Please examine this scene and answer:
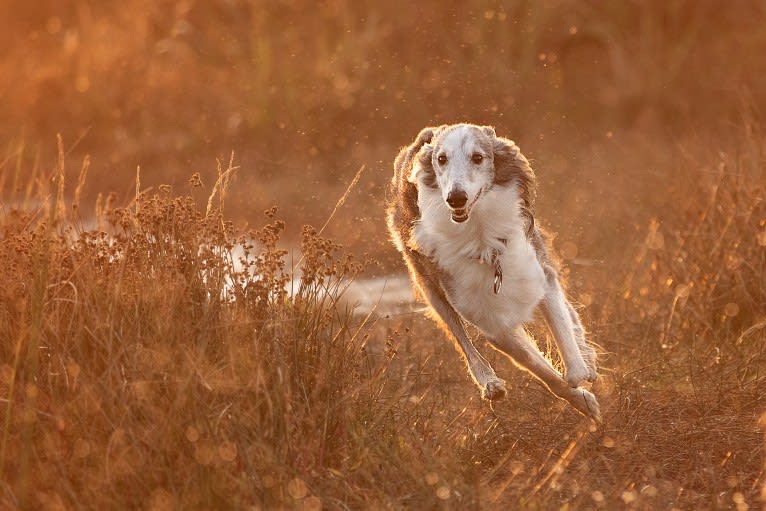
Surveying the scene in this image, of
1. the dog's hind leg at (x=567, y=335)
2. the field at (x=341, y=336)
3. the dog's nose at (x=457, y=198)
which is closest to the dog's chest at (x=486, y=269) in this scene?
the dog's hind leg at (x=567, y=335)

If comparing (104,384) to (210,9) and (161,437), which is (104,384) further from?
(210,9)

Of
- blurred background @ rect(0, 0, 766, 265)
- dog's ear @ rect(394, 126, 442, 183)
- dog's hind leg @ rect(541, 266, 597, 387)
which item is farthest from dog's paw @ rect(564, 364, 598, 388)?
blurred background @ rect(0, 0, 766, 265)

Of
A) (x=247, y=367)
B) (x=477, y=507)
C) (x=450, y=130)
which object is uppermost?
(x=450, y=130)

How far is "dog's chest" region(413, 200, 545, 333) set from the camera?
5.38 metres

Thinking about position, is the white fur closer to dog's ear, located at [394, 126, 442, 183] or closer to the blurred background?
dog's ear, located at [394, 126, 442, 183]

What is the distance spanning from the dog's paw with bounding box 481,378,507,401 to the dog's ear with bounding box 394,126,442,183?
3.60 ft

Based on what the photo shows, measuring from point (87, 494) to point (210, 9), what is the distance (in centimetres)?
1234

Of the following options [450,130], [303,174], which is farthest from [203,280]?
[303,174]

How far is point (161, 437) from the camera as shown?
12.4 feet

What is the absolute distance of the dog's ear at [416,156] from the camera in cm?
561

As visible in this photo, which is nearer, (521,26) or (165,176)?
(165,176)

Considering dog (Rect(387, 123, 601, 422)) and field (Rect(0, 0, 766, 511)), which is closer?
field (Rect(0, 0, 766, 511))

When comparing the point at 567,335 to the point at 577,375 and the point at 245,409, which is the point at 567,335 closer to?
the point at 577,375

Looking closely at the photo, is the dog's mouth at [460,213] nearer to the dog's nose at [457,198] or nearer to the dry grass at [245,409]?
the dog's nose at [457,198]
